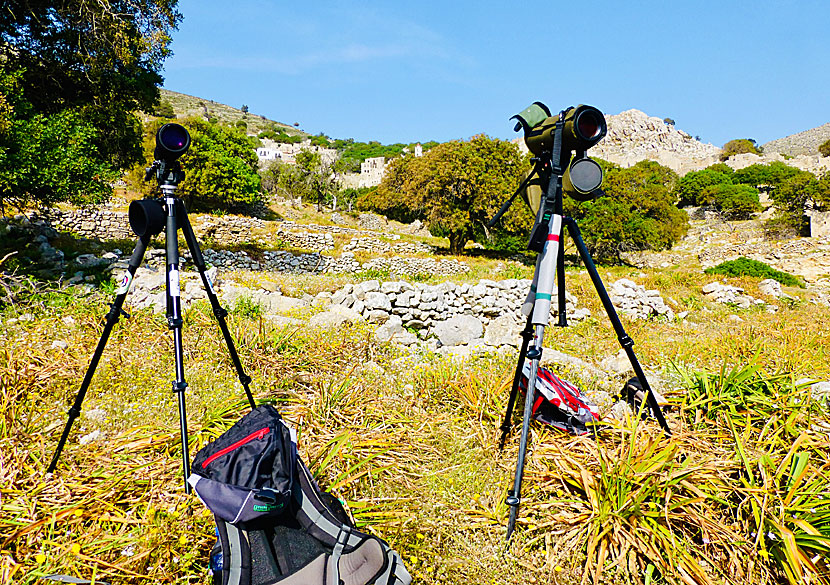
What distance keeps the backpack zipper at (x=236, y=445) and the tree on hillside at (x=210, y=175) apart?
25.1m

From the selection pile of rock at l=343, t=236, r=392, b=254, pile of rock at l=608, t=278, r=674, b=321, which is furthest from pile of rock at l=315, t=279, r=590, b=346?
pile of rock at l=343, t=236, r=392, b=254

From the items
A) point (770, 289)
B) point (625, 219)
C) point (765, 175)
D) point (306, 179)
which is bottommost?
point (770, 289)

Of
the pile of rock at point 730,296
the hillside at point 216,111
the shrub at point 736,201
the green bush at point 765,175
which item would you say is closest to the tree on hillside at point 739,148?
the green bush at point 765,175

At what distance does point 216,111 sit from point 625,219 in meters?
91.9

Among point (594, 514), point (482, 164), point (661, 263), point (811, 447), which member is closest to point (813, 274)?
point (661, 263)

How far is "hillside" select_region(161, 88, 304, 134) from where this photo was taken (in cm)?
7862

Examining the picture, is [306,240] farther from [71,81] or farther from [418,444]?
[418,444]

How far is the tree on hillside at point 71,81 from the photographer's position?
6.84m

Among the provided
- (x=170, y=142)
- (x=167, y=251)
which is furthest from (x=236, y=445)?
(x=170, y=142)

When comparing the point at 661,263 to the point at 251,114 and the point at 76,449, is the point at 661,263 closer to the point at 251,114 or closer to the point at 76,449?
the point at 76,449

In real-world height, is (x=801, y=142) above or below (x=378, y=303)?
above

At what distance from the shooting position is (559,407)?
Answer: 315 cm

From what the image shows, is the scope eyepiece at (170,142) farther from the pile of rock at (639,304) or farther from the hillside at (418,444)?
the pile of rock at (639,304)

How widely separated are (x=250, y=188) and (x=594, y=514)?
2681cm
